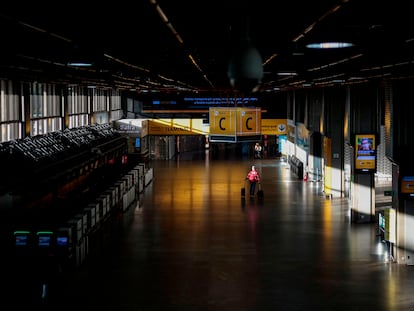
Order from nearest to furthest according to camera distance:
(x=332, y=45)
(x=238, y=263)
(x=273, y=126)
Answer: (x=332, y=45)
(x=238, y=263)
(x=273, y=126)

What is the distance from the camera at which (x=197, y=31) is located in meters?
12.6

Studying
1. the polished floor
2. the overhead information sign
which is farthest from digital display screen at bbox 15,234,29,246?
the overhead information sign

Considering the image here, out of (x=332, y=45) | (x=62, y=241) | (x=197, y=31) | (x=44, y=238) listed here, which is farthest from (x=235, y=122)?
(x=332, y=45)

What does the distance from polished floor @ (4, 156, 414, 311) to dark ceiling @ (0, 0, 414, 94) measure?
4.37 meters

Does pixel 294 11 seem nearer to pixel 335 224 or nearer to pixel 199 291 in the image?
pixel 199 291

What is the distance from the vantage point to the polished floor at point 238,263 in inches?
635

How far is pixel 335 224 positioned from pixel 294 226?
1.33 metres

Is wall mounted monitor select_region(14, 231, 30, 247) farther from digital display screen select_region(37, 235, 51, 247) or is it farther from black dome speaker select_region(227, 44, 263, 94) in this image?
black dome speaker select_region(227, 44, 263, 94)

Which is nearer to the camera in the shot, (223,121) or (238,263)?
(238,263)

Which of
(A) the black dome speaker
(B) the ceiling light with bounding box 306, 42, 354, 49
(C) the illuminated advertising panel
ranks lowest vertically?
(C) the illuminated advertising panel

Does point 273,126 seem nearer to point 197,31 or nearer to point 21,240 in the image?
point 21,240

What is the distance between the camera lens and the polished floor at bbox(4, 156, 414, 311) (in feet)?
53.0

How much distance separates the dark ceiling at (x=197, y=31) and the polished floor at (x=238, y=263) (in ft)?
14.4

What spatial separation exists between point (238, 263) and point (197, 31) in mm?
8113
